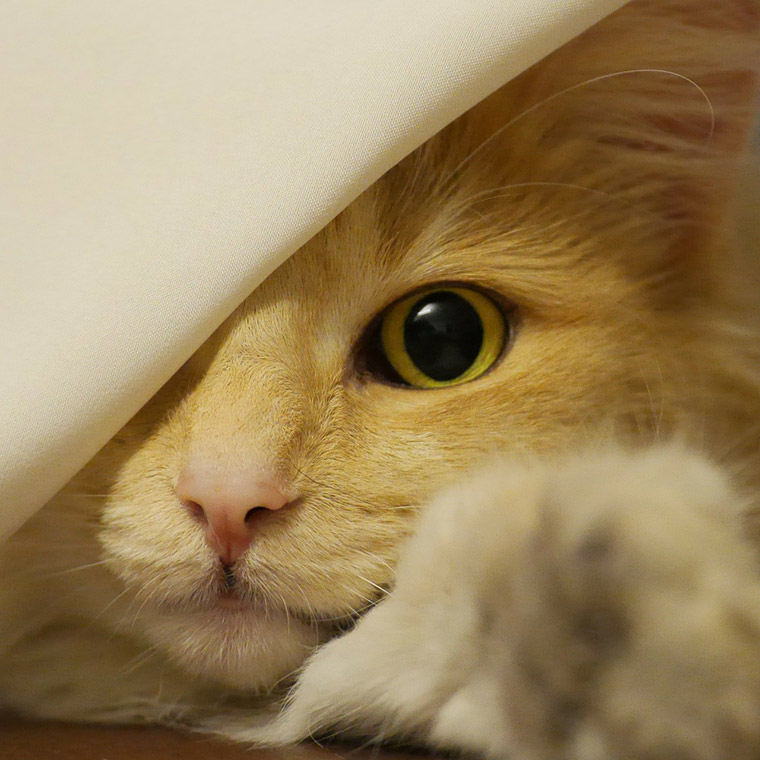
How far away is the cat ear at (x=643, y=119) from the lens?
3.35 ft

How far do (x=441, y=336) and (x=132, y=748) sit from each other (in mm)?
492

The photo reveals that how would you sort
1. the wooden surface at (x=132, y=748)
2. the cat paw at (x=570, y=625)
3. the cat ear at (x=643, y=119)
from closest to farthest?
the cat paw at (x=570, y=625)
the wooden surface at (x=132, y=748)
the cat ear at (x=643, y=119)

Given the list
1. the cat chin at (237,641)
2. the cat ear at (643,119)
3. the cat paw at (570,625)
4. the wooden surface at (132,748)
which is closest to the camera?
the cat paw at (570,625)

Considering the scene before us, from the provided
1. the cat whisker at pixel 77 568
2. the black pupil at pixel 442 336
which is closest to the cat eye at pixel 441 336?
the black pupil at pixel 442 336

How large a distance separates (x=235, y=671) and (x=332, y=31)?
65 centimetres

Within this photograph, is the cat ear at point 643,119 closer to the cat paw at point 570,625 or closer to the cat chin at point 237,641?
the cat paw at point 570,625

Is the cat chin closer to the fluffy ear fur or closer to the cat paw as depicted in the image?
the cat paw

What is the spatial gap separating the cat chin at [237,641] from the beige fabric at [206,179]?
0.62ft

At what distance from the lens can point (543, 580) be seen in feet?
2.18

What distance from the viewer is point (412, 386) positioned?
38.7 inches

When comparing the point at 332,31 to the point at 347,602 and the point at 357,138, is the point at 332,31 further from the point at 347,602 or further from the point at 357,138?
the point at 347,602

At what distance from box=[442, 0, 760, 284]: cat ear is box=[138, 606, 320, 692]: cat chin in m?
0.52

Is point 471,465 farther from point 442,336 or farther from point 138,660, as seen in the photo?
point 138,660

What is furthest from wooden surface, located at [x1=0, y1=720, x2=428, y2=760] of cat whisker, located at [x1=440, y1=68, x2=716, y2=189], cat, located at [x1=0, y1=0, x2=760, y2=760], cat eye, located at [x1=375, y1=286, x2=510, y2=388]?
cat whisker, located at [x1=440, y1=68, x2=716, y2=189]
